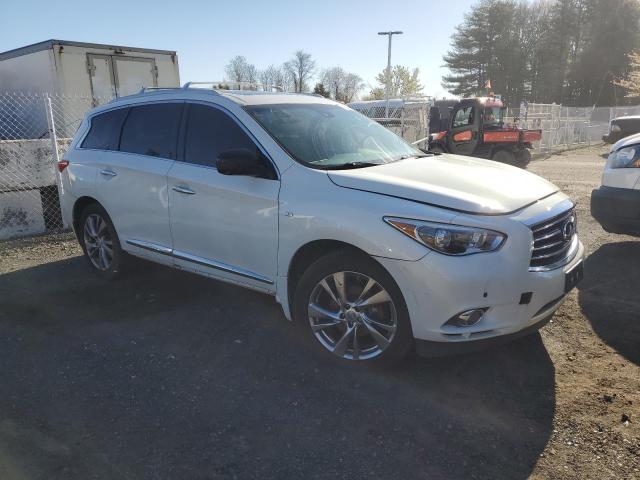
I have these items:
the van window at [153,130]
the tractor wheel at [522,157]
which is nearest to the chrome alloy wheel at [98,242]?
the van window at [153,130]

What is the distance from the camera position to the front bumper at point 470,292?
9.15 ft

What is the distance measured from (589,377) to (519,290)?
89 cm

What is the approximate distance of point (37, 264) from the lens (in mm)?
6117

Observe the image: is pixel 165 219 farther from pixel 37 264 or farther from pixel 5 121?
pixel 5 121

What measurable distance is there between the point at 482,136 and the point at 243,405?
13.9m

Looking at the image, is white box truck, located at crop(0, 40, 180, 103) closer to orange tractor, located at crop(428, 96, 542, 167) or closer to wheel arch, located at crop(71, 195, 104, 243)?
wheel arch, located at crop(71, 195, 104, 243)

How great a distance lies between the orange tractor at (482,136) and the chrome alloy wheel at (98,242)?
11.8 metres

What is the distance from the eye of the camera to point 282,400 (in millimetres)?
3039

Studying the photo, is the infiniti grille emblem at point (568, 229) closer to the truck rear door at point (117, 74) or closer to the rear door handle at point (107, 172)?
the rear door handle at point (107, 172)

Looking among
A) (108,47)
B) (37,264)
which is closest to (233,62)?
(108,47)

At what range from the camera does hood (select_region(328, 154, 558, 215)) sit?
9.71 ft

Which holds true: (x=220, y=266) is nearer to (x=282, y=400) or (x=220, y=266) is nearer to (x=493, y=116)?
(x=282, y=400)

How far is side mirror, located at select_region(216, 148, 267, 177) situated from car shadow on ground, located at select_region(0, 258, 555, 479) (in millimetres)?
1288

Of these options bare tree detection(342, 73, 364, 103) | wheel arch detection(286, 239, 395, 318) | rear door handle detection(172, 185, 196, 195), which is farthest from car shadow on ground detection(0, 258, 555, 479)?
bare tree detection(342, 73, 364, 103)
